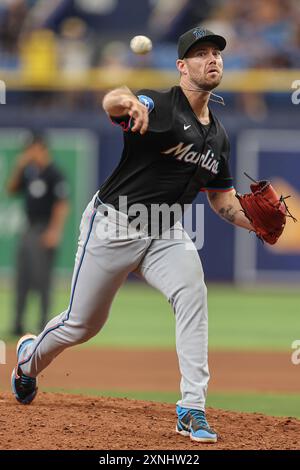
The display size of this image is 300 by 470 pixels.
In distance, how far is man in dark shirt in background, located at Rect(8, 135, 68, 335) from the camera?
10641 mm

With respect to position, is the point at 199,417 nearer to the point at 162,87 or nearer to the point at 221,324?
the point at 221,324

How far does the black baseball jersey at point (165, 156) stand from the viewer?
5.24m

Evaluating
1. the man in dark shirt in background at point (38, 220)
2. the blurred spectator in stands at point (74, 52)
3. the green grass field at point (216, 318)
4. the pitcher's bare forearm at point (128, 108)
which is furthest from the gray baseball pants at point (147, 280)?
the blurred spectator in stands at point (74, 52)

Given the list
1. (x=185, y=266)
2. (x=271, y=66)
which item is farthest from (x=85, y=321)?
(x=271, y=66)

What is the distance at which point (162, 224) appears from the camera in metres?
5.41

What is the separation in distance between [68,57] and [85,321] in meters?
11.2

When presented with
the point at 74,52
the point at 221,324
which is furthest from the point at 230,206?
the point at 74,52

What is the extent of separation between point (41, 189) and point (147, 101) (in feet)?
18.5

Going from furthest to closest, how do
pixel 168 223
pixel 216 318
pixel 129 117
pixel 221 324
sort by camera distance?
pixel 216 318
pixel 221 324
pixel 168 223
pixel 129 117

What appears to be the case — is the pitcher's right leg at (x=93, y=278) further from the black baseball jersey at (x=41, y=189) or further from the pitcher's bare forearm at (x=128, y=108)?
the black baseball jersey at (x=41, y=189)

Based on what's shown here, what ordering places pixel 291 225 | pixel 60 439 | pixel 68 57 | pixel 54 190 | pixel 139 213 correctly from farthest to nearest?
1. pixel 68 57
2. pixel 291 225
3. pixel 54 190
4. pixel 139 213
5. pixel 60 439

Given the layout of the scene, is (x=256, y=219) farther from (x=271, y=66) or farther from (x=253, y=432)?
(x=271, y=66)

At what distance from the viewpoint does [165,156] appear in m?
5.30

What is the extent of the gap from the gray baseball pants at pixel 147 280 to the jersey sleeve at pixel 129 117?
1.88ft
